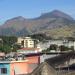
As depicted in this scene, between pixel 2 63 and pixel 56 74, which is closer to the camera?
pixel 56 74

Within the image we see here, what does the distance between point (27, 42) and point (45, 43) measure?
8256 millimetres

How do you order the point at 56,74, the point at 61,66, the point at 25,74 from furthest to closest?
the point at 25,74
the point at 61,66
the point at 56,74

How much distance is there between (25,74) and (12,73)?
0.70 meters

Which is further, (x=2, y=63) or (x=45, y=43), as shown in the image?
(x=45, y=43)

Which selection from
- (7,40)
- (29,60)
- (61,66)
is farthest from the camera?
(7,40)

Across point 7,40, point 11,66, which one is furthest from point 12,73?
point 7,40

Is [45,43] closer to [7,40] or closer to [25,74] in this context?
[7,40]

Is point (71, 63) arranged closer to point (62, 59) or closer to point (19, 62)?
point (62, 59)

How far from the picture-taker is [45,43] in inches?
3450

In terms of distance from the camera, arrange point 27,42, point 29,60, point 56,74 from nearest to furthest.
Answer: point 56,74 → point 29,60 → point 27,42

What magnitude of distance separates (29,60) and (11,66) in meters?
2.46

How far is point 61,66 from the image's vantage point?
16.6 metres

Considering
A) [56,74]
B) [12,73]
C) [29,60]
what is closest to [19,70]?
[12,73]

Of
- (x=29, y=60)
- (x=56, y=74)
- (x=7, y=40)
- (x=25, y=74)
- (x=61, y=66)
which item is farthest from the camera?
(x=7, y=40)
